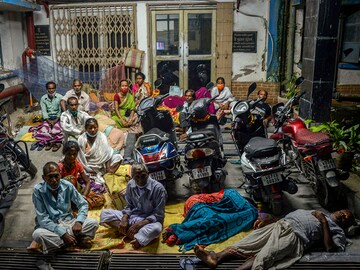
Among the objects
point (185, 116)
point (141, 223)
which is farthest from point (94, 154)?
point (141, 223)

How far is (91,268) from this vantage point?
142 inches

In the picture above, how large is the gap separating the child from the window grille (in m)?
5.12

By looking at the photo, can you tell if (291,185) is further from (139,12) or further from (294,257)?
Result: (139,12)

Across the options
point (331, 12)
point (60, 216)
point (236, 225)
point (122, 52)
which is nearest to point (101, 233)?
point (60, 216)

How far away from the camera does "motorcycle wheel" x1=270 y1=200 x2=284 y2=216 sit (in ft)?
14.4

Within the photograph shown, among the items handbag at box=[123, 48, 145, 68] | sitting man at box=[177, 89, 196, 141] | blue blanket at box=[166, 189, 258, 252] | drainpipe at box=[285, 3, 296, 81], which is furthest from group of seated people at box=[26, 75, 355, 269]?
drainpipe at box=[285, 3, 296, 81]

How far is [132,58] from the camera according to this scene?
9.60 meters

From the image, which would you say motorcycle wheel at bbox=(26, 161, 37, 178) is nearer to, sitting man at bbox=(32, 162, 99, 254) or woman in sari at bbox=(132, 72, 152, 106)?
sitting man at bbox=(32, 162, 99, 254)

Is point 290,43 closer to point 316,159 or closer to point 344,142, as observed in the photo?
point 344,142

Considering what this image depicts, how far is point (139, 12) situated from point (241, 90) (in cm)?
317

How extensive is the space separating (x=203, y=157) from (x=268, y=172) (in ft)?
2.68


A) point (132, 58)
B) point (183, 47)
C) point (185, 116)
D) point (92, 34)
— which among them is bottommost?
point (185, 116)

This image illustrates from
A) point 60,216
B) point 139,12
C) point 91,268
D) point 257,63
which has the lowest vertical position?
point 91,268

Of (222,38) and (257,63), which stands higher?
(222,38)
